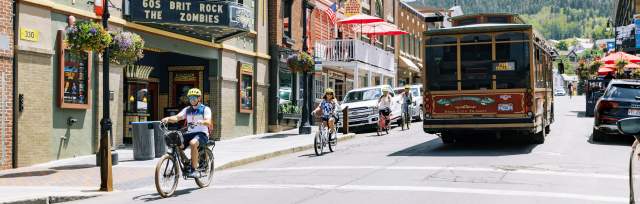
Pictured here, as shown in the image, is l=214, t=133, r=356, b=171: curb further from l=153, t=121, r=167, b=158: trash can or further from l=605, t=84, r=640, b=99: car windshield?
l=605, t=84, r=640, b=99: car windshield

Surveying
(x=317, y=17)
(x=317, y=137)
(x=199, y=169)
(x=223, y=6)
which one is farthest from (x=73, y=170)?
(x=317, y=17)

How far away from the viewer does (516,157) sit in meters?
14.4

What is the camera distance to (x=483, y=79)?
15.6m

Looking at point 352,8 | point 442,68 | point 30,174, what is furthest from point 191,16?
point 352,8

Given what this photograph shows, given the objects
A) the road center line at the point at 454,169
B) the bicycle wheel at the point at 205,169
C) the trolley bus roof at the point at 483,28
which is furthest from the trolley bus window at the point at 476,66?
the bicycle wheel at the point at 205,169

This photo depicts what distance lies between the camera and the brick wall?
13.6 meters

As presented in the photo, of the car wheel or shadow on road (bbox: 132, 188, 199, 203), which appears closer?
shadow on road (bbox: 132, 188, 199, 203)

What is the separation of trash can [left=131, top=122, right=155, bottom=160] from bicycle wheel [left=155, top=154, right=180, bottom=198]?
536cm

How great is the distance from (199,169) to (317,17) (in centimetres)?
2126

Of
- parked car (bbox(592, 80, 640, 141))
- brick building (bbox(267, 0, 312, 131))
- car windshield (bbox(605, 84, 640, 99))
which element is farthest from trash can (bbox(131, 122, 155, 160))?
brick building (bbox(267, 0, 312, 131))

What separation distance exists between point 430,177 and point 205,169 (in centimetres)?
360

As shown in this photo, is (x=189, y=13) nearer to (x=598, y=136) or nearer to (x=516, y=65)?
(x=516, y=65)

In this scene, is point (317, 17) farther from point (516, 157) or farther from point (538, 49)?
point (516, 157)

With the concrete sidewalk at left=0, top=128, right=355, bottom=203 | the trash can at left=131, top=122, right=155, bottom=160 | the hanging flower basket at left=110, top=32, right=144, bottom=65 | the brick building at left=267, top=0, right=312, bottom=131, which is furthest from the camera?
the brick building at left=267, top=0, right=312, bottom=131
